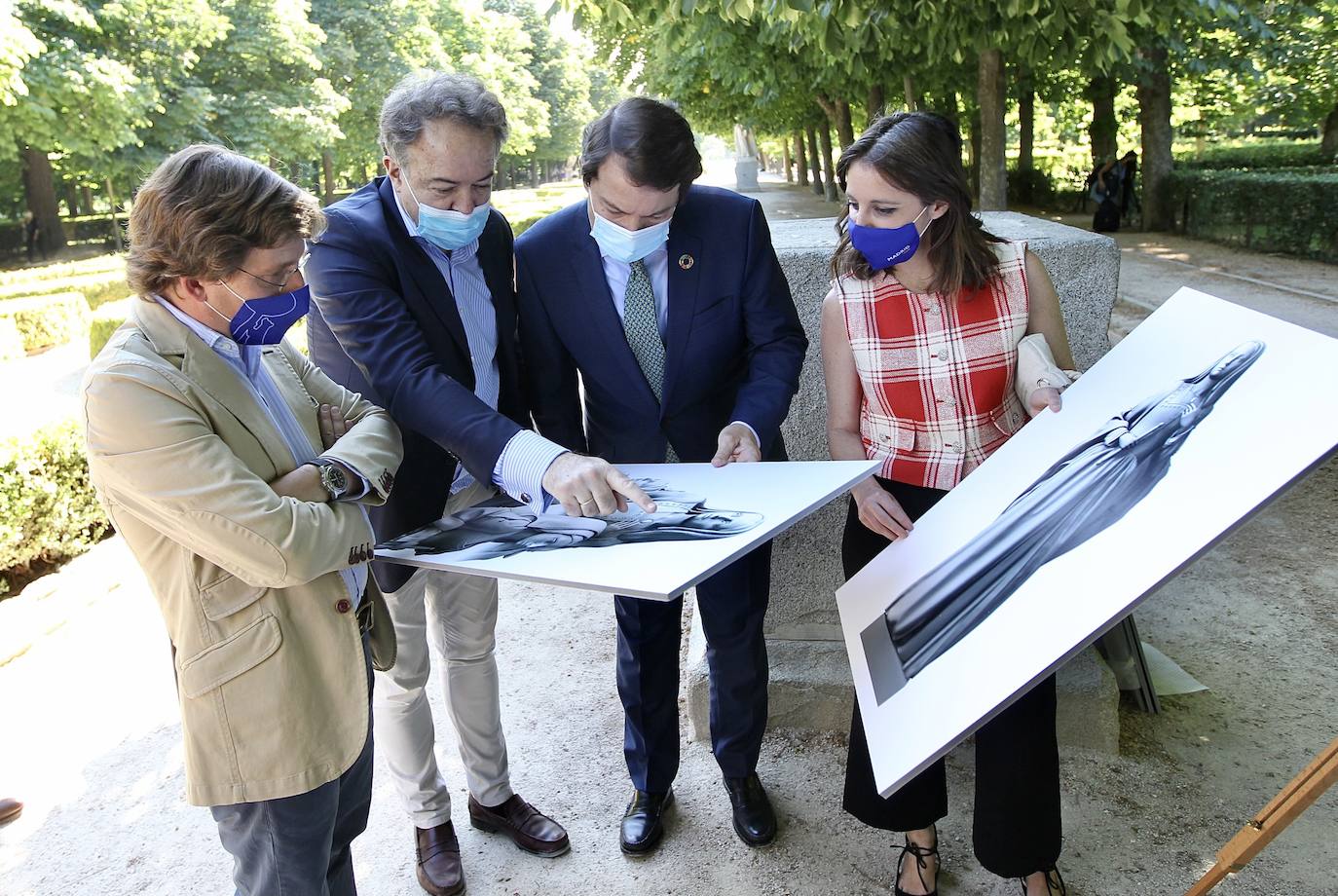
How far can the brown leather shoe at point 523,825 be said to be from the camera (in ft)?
9.65

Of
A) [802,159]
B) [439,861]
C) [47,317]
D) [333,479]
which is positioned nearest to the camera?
[333,479]

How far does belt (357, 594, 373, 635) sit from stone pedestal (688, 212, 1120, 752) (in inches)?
62.5

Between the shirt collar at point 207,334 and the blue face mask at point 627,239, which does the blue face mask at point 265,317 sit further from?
the blue face mask at point 627,239

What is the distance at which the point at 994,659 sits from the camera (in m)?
1.68

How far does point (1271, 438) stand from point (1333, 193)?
1446 cm

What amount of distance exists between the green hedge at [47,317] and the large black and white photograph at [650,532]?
14.3m

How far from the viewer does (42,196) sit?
2712 centimetres

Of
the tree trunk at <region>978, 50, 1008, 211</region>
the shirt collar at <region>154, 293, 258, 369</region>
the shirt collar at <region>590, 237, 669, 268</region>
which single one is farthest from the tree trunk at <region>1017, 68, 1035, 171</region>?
the shirt collar at <region>154, 293, 258, 369</region>

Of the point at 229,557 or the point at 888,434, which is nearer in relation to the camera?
the point at 229,557

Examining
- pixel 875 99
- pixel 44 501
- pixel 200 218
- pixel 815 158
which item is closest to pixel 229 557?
pixel 200 218

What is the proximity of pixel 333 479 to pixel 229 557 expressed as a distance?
264 mm

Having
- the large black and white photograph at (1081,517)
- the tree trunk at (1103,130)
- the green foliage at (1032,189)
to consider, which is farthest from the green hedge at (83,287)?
the green foliage at (1032,189)

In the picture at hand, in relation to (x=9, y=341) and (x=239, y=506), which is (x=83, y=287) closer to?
(x=9, y=341)

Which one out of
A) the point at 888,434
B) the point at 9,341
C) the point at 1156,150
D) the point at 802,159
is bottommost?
the point at 802,159
